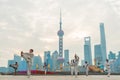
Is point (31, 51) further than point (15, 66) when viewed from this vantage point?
No

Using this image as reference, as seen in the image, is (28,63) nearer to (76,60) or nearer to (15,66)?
(76,60)

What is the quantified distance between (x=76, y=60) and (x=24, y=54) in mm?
8298

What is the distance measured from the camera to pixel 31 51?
78.7ft

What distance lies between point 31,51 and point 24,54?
709mm

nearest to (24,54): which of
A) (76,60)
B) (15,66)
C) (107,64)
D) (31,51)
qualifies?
(31,51)

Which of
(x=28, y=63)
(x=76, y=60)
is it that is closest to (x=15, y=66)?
(x=76, y=60)

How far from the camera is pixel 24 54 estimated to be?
935 inches

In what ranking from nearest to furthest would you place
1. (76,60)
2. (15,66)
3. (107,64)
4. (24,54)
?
(24,54) < (76,60) < (107,64) < (15,66)

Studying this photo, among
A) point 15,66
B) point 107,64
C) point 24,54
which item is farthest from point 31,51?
point 15,66

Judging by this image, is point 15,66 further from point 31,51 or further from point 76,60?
point 31,51

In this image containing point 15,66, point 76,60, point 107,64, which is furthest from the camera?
point 15,66

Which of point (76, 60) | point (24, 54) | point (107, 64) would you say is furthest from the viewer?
point (107, 64)

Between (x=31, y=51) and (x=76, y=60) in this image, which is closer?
(x=31, y=51)

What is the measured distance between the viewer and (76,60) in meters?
30.2
